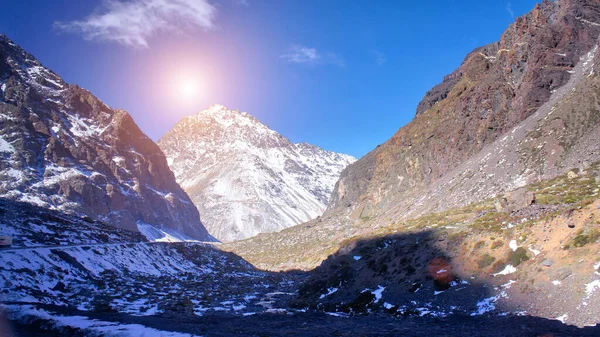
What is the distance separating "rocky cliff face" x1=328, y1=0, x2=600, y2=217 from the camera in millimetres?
84250

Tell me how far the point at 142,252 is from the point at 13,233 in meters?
27.5

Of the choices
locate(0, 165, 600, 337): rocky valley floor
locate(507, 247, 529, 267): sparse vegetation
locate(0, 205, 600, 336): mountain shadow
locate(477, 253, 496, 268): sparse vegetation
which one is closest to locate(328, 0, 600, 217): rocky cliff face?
locate(0, 165, 600, 337): rocky valley floor

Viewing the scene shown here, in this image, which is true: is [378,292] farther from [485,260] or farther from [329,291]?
[485,260]

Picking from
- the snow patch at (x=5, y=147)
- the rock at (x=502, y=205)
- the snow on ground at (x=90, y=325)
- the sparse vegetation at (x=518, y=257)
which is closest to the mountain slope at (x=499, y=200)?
the sparse vegetation at (x=518, y=257)

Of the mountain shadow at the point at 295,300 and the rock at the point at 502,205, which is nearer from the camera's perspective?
the mountain shadow at the point at 295,300

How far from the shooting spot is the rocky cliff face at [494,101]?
276 feet

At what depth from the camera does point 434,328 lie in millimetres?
27328

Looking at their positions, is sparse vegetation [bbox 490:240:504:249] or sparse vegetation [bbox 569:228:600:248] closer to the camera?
sparse vegetation [bbox 569:228:600:248]

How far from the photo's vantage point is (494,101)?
4018 inches

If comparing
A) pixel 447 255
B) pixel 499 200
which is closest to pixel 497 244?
pixel 447 255

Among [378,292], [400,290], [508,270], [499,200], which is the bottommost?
[378,292]

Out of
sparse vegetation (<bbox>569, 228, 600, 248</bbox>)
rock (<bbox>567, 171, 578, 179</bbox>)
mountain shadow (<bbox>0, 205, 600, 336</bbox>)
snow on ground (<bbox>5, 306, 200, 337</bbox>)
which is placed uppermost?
rock (<bbox>567, 171, 578, 179</bbox>)

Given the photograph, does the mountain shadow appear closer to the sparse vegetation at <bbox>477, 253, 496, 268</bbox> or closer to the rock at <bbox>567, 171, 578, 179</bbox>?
the sparse vegetation at <bbox>477, 253, 496, 268</bbox>

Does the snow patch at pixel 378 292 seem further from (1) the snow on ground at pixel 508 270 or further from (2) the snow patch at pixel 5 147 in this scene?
(2) the snow patch at pixel 5 147
